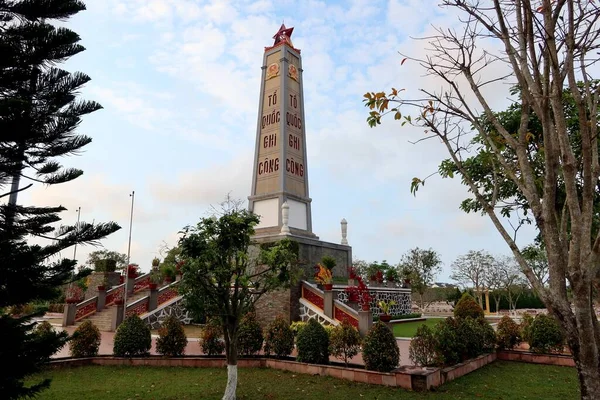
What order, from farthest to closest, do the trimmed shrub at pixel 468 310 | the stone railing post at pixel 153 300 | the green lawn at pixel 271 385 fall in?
the stone railing post at pixel 153 300 → the trimmed shrub at pixel 468 310 → the green lawn at pixel 271 385

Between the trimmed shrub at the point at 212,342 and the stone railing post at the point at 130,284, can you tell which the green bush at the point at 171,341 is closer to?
the trimmed shrub at the point at 212,342

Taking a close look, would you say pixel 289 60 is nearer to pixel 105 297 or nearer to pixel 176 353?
pixel 105 297

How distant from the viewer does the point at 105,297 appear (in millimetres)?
15211

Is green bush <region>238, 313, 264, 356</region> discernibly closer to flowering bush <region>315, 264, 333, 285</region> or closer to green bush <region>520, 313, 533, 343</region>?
flowering bush <region>315, 264, 333, 285</region>

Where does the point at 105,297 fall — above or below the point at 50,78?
below

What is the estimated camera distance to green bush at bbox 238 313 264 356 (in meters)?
8.04

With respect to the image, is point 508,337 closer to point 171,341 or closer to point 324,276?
point 324,276

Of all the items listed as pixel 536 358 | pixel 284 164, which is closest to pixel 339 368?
pixel 536 358

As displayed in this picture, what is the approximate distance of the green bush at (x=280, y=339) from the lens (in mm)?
7793

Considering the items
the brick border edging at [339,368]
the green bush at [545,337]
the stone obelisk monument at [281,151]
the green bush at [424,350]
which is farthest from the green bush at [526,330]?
the stone obelisk monument at [281,151]

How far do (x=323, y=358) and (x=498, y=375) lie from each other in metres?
3.05

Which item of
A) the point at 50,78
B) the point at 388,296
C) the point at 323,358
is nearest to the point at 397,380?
the point at 323,358

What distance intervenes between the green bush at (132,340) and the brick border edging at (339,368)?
160 millimetres

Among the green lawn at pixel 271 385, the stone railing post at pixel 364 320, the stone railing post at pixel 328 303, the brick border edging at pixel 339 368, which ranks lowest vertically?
the green lawn at pixel 271 385
